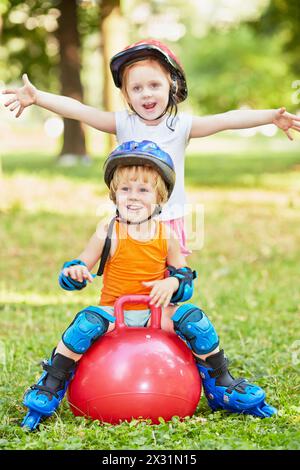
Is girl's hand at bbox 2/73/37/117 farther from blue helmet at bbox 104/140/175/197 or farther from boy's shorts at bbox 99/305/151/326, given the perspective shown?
boy's shorts at bbox 99/305/151/326

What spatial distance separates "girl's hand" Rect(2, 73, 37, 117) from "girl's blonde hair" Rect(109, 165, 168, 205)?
27.8 inches

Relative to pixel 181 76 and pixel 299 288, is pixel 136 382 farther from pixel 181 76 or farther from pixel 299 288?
pixel 299 288

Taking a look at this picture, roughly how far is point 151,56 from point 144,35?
3527cm

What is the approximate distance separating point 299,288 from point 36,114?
73.8 metres

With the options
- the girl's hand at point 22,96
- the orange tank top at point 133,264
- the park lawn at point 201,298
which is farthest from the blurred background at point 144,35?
the orange tank top at point 133,264

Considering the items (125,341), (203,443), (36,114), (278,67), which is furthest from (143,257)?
(36,114)

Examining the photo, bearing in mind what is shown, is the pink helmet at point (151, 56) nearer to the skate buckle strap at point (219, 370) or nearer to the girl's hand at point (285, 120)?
the girl's hand at point (285, 120)

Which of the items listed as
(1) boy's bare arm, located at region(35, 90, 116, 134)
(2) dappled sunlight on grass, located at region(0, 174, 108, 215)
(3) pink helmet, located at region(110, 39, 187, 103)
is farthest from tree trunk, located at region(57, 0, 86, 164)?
(3) pink helmet, located at region(110, 39, 187, 103)

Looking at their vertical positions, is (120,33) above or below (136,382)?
above

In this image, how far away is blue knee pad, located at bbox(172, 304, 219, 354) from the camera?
4262mm

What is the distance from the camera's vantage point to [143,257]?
4.42 m

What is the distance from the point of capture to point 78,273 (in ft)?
13.9

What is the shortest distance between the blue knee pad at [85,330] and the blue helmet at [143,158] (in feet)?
2.56

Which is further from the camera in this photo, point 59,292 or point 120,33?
point 120,33
